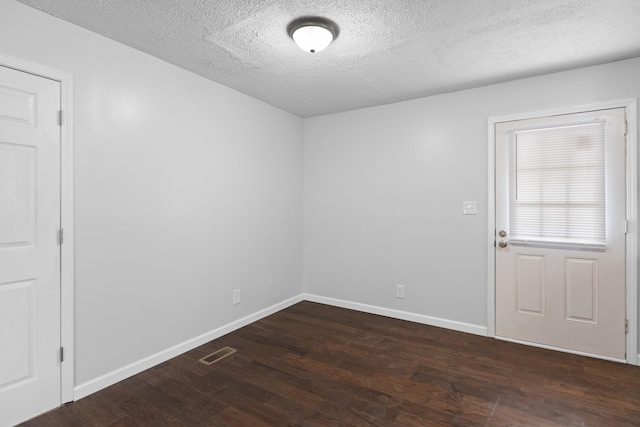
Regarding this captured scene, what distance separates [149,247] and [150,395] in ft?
3.59

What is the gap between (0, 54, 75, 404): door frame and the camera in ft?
7.07

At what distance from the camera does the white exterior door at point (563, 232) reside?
278 cm

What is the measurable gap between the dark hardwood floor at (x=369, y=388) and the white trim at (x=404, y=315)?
16 cm

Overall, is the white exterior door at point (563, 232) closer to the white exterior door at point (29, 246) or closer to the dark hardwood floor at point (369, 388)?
the dark hardwood floor at point (369, 388)

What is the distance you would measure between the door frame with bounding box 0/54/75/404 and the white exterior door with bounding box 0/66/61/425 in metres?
0.03

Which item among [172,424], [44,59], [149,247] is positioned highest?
[44,59]

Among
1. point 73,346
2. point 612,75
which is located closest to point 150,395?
point 73,346

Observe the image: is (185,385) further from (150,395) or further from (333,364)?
(333,364)

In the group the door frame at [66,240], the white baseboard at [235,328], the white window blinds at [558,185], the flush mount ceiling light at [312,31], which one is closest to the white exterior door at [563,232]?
the white window blinds at [558,185]

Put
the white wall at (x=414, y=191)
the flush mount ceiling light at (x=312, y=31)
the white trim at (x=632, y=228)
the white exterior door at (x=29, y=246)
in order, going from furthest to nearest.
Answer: the white wall at (x=414, y=191)
the white trim at (x=632, y=228)
the flush mount ceiling light at (x=312, y=31)
the white exterior door at (x=29, y=246)

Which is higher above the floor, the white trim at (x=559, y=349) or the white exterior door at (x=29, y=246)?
the white exterior door at (x=29, y=246)

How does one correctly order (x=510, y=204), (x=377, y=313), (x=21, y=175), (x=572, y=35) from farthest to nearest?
(x=377, y=313)
(x=510, y=204)
(x=572, y=35)
(x=21, y=175)

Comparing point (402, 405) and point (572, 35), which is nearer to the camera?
point (402, 405)

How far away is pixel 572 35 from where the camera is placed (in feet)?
7.59
